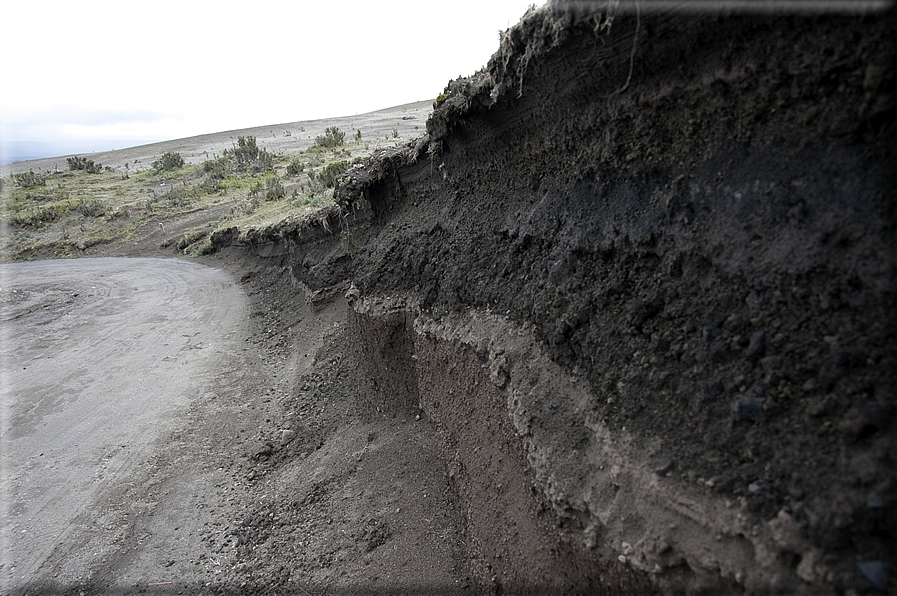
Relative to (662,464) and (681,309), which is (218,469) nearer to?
(662,464)

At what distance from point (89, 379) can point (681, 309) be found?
404 inches

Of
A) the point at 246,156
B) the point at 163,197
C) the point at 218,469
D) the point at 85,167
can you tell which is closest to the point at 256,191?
the point at 163,197

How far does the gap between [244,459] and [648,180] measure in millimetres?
5660

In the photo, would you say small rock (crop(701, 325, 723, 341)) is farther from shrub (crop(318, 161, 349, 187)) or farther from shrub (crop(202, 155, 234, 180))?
shrub (crop(202, 155, 234, 180))

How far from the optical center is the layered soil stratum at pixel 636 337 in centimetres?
184

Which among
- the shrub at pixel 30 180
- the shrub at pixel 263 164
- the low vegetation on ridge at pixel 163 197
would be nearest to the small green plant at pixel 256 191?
the low vegetation on ridge at pixel 163 197

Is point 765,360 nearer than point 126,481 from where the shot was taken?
Yes

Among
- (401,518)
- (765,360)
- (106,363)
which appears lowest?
(106,363)

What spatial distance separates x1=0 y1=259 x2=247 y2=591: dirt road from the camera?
5.97m

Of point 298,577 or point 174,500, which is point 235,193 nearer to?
point 174,500

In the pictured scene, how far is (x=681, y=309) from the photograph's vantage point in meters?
2.56

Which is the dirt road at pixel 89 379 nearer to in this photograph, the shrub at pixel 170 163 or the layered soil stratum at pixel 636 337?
the layered soil stratum at pixel 636 337

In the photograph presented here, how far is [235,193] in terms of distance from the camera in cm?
2433

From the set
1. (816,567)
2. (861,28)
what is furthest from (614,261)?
(816,567)
